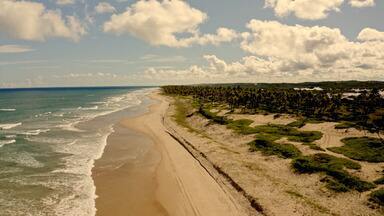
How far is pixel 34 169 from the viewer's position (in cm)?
3750

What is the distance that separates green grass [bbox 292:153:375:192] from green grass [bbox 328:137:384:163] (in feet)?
9.94

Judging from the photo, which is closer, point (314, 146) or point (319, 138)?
point (314, 146)

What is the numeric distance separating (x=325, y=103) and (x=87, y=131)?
173 ft

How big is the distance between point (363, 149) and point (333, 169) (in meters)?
10.9

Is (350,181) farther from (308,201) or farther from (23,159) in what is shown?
(23,159)

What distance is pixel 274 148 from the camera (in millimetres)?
43094

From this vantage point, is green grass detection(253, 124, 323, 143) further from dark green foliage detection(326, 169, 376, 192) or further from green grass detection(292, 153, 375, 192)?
dark green foliage detection(326, 169, 376, 192)

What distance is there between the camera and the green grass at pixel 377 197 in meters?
26.3

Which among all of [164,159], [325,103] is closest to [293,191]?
[164,159]

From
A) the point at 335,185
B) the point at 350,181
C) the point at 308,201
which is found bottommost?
the point at 308,201

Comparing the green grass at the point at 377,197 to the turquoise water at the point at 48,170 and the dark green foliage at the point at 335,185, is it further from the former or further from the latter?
the turquoise water at the point at 48,170

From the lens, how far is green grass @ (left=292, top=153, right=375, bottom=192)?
97.3 ft

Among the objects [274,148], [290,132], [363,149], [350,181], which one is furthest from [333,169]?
[290,132]

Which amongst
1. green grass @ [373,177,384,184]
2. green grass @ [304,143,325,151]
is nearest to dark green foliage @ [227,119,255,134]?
green grass @ [304,143,325,151]
